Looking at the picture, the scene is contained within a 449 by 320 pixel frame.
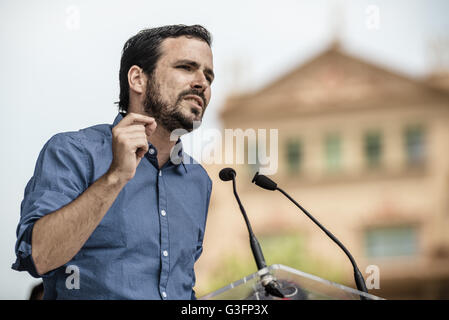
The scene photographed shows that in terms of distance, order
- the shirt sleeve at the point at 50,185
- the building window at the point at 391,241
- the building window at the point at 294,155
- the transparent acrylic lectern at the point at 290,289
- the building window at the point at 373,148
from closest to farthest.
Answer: the transparent acrylic lectern at the point at 290,289 < the shirt sleeve at the point at 50,185 < the building window at the point at 391,241 < the building window at the point at 373,148 < the building window at the point at 294,155

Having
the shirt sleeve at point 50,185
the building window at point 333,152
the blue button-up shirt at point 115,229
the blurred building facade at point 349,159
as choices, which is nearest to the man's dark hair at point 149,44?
the blue button-up shirt at point 115,229

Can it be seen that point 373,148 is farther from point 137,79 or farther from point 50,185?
point 50,185

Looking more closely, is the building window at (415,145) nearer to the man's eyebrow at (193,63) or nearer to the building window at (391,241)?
the building window at (391,241)

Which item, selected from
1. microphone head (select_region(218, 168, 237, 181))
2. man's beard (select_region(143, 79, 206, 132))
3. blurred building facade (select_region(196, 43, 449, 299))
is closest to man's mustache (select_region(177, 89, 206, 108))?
man's beard (select_region(143, 79, 206, 132))

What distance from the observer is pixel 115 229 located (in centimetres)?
161

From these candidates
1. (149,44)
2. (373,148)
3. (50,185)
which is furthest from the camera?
(373,148)

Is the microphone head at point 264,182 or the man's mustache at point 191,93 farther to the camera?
the man's mustache at point 191,93

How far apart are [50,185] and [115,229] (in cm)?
20

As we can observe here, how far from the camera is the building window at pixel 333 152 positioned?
63.4 feet

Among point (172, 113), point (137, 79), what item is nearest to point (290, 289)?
point (172, 113)

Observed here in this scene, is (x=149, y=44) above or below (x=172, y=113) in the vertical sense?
above

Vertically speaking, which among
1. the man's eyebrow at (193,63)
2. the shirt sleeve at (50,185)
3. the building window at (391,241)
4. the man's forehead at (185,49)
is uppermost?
the man's forehead at (185,49)

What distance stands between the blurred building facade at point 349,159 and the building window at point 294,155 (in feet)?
0.10
